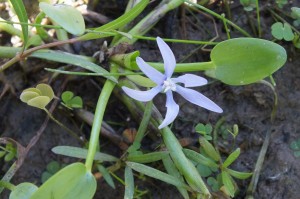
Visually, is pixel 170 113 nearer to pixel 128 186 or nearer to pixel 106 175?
pixel 128 186

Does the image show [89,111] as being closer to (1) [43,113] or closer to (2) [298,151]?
(1) [43,113]

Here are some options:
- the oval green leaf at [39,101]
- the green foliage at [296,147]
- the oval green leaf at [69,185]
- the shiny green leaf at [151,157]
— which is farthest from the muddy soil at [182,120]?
the oval green leaf at [69,185]

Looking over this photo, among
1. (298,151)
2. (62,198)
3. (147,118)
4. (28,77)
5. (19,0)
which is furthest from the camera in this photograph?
(28,77)

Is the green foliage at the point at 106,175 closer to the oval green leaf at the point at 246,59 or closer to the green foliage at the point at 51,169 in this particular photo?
the green foliage at the point at 51,169

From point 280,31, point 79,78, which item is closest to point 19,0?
point 79,78

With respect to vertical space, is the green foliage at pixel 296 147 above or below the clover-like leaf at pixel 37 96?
below

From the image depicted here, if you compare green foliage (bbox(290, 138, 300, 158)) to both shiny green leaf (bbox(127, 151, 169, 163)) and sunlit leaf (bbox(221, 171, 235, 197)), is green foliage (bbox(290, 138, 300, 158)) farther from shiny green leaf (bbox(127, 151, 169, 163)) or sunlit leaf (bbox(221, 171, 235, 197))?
shiny green leaf (bbox(127, 151, 169, 163))
